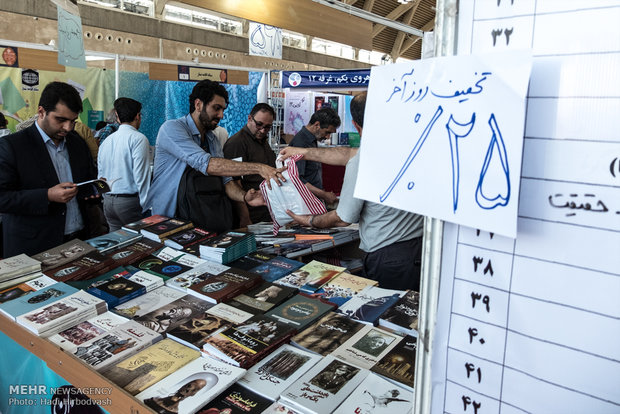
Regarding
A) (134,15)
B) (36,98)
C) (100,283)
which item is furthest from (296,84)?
(134,15)

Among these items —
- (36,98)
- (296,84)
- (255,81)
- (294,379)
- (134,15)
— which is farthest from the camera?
(134,15)

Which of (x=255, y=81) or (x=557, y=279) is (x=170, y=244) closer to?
(x=557, y=279)

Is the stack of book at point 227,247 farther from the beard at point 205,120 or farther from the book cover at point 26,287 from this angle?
the beard at point 205,120

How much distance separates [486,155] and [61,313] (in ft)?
5.28

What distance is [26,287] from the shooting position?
185 cm

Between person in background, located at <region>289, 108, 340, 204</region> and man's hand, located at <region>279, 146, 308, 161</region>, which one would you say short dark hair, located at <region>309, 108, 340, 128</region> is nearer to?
person in background, located at <region>289, 108, 340, 204</region>

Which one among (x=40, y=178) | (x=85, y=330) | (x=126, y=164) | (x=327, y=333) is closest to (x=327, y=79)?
(x=126, y=164)

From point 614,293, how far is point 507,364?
18cm

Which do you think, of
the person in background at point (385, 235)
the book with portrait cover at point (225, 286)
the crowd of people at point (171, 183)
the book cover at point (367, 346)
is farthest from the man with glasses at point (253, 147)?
the book cover at point (367, 346)

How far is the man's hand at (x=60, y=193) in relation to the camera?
2291mm

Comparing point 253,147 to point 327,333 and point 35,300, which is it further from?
point 327,333

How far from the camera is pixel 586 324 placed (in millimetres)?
538

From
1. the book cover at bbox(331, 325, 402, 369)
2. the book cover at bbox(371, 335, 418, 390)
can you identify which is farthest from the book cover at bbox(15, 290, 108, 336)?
the book cover at bbox(371, 335, 418, 390)

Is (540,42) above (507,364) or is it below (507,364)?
above
